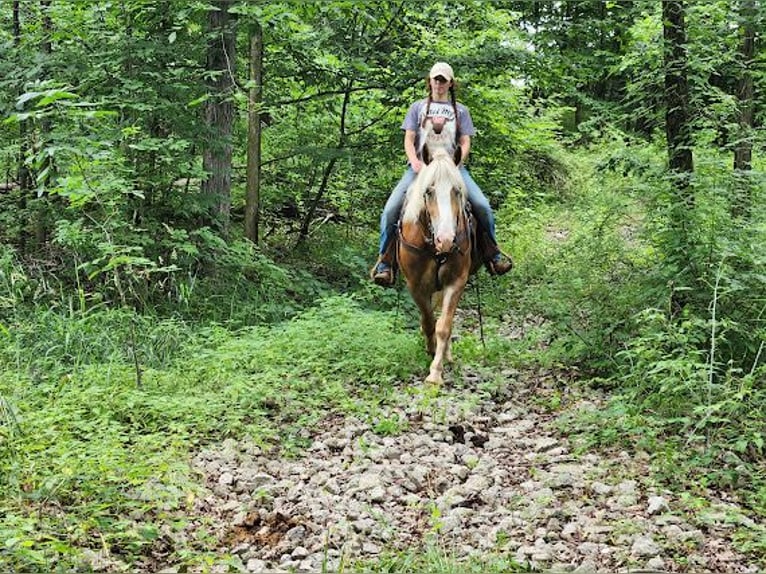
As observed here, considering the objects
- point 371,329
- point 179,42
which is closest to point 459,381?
point 371,329

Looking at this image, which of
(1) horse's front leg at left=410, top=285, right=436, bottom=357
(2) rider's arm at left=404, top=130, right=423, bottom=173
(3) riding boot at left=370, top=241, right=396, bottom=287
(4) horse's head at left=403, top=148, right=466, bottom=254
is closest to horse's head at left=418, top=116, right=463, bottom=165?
(2) rider's arm at left=404, top=130, right=423, bottom=173

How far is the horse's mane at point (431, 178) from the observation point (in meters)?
7.50

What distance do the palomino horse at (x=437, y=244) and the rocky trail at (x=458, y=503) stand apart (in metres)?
1.68

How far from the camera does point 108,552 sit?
3.88 meters

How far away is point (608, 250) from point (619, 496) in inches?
220

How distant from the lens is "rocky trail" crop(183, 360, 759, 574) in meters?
4.15

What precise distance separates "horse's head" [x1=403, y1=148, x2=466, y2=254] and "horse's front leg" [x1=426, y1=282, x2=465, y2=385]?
0.67 meters

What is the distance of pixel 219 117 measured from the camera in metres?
11.3

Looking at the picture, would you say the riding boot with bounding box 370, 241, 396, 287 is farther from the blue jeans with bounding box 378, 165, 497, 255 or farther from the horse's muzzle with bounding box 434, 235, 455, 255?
the horse's muzzle with bounding box 434, 235, 455, 255

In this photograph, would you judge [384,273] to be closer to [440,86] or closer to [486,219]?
[486,219]

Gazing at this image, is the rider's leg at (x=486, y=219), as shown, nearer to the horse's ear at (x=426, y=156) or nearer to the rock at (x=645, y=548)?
the horse's ear at (x=426, y=156)

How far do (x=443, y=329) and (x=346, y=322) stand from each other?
165 cm

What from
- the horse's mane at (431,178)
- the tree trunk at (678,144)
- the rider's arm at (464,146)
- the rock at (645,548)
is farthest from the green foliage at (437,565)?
the rider's arm at (464,146)

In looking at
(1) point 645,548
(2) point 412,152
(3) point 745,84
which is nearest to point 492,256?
(2) point 412,152
